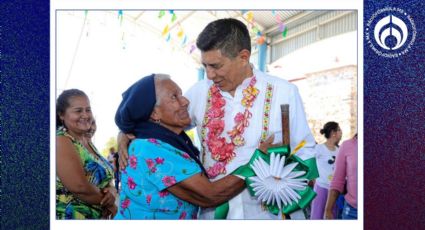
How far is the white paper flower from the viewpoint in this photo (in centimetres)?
300

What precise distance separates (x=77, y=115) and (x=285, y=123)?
4.25 feet

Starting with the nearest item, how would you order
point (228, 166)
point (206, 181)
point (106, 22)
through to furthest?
point (206, 181)
point (228, 166)
point (106, 22)

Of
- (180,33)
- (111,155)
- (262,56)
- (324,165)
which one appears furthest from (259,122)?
(324,165)

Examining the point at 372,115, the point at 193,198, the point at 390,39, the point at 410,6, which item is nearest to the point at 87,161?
the point at 193,198

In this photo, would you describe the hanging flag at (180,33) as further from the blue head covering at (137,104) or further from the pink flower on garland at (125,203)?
the pink flower on garland at (125,203)

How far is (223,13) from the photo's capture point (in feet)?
10.5

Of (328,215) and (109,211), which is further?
(328,215)

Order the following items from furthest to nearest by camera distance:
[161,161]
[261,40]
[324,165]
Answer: [324,165], [261,40], [161,161]

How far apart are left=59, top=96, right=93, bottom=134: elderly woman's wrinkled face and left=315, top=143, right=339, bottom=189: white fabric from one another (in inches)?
62.1

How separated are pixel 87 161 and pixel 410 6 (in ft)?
7.34

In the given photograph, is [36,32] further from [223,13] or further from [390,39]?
[390,39]

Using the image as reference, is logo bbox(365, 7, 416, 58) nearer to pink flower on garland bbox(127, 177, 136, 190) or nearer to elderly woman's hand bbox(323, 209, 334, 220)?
elderly woman's hand bbox(323, 209, 334, 220)

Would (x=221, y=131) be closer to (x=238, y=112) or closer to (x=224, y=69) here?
(x=238, y=112)

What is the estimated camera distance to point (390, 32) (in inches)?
129
